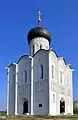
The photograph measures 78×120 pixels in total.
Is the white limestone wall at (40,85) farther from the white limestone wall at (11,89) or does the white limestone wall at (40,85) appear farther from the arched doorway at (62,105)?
the arched doorway at (62,105)

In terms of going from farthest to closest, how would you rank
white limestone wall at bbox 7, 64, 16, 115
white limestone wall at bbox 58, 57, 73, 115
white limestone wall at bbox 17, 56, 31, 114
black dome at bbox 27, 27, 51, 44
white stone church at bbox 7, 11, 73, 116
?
1. black dome at bbox 27, 27, 51, 44
2. white limestone wall at bbox 58, 57, 73, 115
3. white limestone wall at bbox 7, 64, 16, 115
4. white limestone wall at bbox 17, 56, 31, 114
5. white stone church at bbox 7, 11, 73, 116

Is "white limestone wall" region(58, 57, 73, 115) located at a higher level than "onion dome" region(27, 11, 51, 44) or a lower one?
lower

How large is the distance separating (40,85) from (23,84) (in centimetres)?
299

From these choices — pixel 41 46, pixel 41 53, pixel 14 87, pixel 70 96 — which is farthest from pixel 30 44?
pixel 70 96

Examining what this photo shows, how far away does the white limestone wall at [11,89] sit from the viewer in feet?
135

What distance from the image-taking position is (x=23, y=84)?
132ft

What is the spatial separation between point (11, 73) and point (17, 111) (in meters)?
6.06

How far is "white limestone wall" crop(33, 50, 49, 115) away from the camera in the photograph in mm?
37594

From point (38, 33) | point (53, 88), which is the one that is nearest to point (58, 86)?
Result: point (53, 88)

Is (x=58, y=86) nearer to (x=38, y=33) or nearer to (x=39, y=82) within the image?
(x=39, y=82)

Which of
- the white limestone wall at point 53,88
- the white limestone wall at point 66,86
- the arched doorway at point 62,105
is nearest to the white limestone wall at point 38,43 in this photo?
the white limestone wall at point 66,86

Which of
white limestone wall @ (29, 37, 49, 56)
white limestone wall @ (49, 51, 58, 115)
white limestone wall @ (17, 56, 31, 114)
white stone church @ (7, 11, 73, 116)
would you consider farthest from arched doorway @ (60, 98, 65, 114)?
white limestone wall @ (29, 37, 49, 56)

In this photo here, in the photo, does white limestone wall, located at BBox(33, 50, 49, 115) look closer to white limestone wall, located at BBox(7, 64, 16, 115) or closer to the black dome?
white limestone wall, located at BBox(7, 64, 16, 115)

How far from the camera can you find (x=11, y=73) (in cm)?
4281
